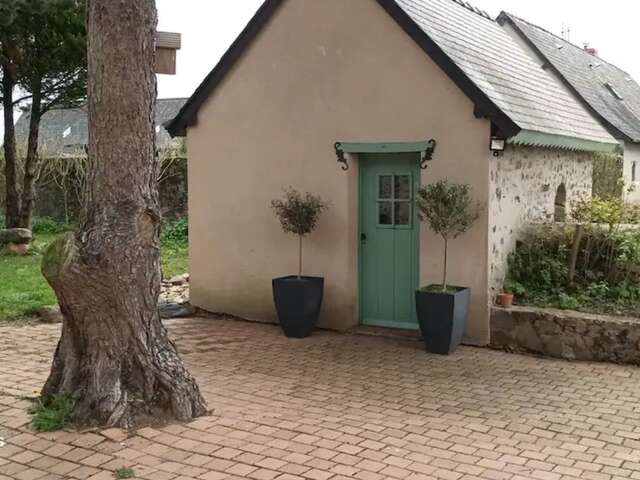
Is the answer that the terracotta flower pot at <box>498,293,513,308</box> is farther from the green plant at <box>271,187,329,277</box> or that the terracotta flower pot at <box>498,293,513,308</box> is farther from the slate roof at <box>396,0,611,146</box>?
the green plant at <box>271,187,329,277</box>

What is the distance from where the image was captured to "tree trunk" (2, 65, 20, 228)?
52.1ft

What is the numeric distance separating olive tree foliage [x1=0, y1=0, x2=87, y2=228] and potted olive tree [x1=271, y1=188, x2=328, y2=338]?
7.97m

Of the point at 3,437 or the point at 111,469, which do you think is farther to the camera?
the point at 3,437

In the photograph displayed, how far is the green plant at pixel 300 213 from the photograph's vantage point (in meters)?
9.06

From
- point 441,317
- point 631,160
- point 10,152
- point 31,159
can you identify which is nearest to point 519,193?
point 441,317

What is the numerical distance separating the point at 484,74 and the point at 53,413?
21.1 ft

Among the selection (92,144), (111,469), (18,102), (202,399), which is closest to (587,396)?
(202,399)

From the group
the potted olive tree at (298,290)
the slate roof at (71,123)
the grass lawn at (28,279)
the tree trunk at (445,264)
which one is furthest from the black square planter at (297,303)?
the slate roof at (71,123)

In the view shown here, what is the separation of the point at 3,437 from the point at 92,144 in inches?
89.2

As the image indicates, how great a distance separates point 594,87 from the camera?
73.0ft

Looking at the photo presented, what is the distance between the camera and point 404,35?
28.9 feet

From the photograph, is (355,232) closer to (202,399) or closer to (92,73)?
(202,399)

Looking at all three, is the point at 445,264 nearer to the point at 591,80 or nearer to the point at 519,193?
the point at 519,193

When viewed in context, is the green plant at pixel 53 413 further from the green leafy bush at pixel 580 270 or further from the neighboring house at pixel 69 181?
the neighboring house at pixel 69 181
